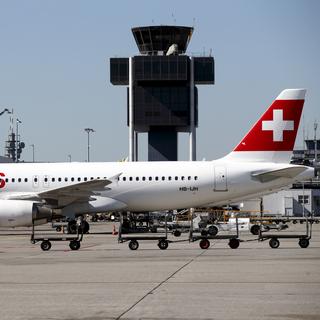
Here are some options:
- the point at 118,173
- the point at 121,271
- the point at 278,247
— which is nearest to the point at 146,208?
the point at 118,173

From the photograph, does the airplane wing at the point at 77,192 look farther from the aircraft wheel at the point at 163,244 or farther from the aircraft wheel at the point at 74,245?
the aircraft wheel at the point at 163,244

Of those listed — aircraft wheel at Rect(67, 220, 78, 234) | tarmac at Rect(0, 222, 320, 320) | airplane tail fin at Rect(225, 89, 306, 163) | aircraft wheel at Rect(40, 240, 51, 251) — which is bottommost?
tarmac at Rect(0, 222, 320, 320)

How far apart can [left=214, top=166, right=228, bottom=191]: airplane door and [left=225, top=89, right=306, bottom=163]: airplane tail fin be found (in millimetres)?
1465

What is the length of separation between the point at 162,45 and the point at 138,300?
102m

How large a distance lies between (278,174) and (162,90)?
66.6 metres

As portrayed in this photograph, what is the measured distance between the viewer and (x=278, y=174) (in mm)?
48000

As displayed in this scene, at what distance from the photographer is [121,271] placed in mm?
21766

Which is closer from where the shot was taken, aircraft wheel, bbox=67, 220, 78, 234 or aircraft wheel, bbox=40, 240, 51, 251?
aircraft wheel, bbox=40, 240, 51, 251

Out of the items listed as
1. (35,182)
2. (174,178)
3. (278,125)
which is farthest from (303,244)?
(35,182)

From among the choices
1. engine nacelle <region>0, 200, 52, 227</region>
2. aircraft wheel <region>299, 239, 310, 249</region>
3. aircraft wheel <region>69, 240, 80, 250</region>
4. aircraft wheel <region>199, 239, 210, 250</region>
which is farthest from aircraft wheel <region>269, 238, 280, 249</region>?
engine nacelle <region>0, 200, 52, 227</region>

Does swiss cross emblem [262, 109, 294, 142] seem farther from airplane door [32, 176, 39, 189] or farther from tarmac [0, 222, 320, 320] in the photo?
tarmac [0, 222, 320, 320]

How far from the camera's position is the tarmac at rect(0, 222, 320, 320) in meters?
14.0

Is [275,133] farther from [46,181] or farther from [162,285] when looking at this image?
[162,285]

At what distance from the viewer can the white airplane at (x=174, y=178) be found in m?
48.4
